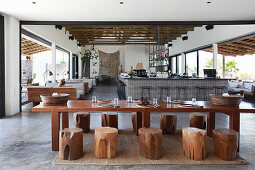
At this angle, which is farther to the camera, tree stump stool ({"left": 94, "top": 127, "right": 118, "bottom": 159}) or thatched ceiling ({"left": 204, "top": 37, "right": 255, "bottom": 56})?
thatched ceiling ({"left": 204, "top": 37, "right": 255, "bottom": 56})

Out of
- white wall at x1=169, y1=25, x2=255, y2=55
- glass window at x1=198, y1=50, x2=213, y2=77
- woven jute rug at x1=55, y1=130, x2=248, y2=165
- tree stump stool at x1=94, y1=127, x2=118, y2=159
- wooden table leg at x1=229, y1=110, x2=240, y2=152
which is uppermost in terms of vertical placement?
white wall at x1=169, y1=25, x2=255, y2=55

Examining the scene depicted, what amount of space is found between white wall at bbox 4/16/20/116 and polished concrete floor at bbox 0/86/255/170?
0.40 meters

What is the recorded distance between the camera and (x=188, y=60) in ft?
43.3

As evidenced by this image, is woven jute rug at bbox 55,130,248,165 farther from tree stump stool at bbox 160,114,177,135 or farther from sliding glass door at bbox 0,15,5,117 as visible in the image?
sliding glass door at bbox 0,15,5,117

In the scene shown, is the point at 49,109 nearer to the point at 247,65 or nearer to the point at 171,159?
the point at 171,159

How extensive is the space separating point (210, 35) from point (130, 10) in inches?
225

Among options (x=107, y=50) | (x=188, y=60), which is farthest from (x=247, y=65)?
(x=107, y=50)

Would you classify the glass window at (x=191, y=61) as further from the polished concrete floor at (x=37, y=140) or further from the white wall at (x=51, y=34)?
the white wall at (x=51, y=34)

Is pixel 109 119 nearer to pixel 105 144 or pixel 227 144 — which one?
pixel 105 144

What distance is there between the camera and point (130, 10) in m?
5.42

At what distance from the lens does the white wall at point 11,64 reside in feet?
18.9

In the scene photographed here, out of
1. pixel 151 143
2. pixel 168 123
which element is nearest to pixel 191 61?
pixel 168 123

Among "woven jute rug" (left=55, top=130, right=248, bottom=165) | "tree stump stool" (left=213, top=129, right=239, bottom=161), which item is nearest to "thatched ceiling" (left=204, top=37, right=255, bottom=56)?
"woven jute rug" (left=55, top=130, right=248, bottom=165)

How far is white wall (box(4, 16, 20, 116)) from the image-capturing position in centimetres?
577
